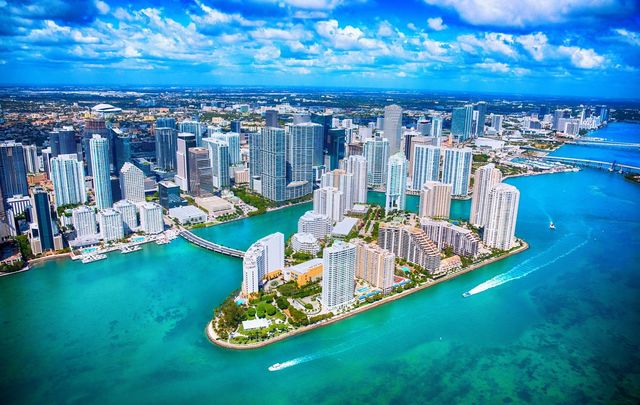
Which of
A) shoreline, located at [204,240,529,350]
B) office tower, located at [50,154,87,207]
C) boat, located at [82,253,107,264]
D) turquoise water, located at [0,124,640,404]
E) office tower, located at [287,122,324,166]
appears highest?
office tower, located at [287,122,324,166]

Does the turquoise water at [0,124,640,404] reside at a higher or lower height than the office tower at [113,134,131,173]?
lower

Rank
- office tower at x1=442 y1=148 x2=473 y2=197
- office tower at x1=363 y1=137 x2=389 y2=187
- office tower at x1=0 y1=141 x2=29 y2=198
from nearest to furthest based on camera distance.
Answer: office tower at x1=0 y1=141 x2=29 y2=198 → office tower at x1=442 y1=148 x2=473 y2=197 → office tower at x1=363 y1=137 x2=389 y2=187

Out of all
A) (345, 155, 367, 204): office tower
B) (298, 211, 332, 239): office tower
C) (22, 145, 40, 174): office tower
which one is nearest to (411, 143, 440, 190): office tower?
(345, 155, 367, 204): office tower

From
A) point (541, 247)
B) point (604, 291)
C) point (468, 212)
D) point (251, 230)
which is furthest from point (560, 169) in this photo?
point (251, 230)

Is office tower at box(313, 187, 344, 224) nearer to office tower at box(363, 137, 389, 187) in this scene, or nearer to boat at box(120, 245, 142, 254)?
office tower at box(363, 137, 389, 187)

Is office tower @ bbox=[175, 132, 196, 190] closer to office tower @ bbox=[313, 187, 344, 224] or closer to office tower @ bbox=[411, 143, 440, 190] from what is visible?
office tower @ bbox=[313, 187, 344, 224]

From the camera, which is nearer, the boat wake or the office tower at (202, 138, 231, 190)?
the boat wake

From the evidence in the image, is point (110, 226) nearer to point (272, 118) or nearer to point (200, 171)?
point (200, 171)

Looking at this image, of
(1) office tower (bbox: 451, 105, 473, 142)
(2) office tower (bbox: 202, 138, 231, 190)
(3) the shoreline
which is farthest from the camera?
(1) office tower (bbox: 451, 105, 473, 142)
